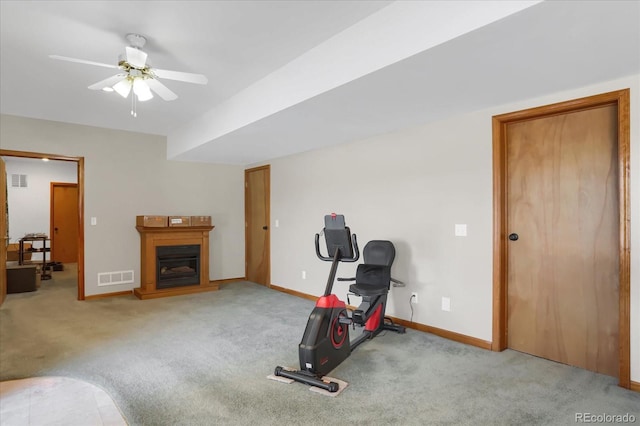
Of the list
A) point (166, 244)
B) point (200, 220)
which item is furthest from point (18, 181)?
point (200, 220)

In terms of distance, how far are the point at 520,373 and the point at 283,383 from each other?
1804mm

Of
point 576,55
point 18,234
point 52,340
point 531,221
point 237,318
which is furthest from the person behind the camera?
point 18,234

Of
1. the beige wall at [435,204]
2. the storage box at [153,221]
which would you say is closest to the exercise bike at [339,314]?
the beige wall at [435,204]

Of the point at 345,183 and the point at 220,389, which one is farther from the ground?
the point at 345,183

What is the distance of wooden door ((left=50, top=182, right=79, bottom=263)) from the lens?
8.68 m

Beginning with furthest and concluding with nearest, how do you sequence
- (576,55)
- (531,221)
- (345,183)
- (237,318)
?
(345,183) < (237,318) < (531,221) < (576,55)

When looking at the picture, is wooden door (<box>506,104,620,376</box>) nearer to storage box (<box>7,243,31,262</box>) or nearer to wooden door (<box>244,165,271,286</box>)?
wooden door (<box>244,165,271,286</box>)

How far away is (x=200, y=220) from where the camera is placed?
575 centimetres

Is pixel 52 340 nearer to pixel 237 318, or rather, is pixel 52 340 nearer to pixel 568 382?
pixel 237 318

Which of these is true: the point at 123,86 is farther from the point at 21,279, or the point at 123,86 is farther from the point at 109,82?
the point at 21,279

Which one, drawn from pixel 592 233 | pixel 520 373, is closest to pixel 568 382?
pixel 520 373

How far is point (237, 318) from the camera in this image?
4.22 m

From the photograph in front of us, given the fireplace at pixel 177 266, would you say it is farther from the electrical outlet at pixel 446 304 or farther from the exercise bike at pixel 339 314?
the electrical outlet at pixel 446 304

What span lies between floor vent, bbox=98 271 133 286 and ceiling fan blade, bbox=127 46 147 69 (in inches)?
151
